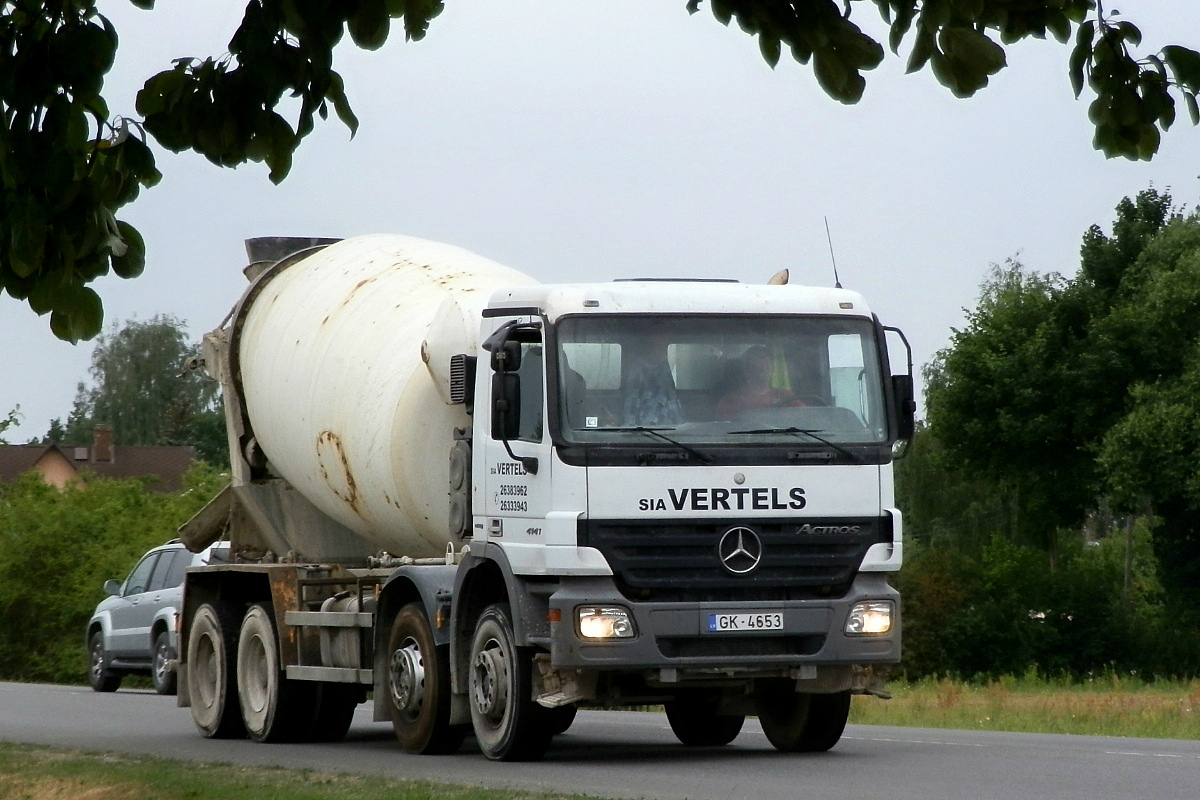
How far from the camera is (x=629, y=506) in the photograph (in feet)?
37.8

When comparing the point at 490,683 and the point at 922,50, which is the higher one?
the point at 922,50

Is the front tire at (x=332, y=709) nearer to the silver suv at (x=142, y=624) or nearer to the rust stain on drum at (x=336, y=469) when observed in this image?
the rust stain on drum at (x=336, y=469)

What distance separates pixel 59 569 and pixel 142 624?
9.87m

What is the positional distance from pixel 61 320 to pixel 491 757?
6684 mm

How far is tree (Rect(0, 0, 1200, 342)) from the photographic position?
5824 mm

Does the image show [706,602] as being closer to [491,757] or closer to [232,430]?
[491,757]

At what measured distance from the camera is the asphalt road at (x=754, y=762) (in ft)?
34.3

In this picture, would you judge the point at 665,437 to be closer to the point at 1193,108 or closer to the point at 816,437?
the point at 816,437

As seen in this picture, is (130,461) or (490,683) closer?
(490,683)

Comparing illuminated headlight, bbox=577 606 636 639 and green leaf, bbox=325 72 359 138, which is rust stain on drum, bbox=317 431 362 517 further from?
green leaf, bbox=325 72 359 138

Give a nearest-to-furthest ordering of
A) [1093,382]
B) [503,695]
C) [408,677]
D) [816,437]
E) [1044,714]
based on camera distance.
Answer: [816,437] < [503,695] < [408,677] < [1044,714] < [1093,382]

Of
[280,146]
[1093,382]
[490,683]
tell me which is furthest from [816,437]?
[1093,382]

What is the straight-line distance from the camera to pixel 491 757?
12.4 m

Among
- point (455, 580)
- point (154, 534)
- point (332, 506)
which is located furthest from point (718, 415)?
point (154, 534)
